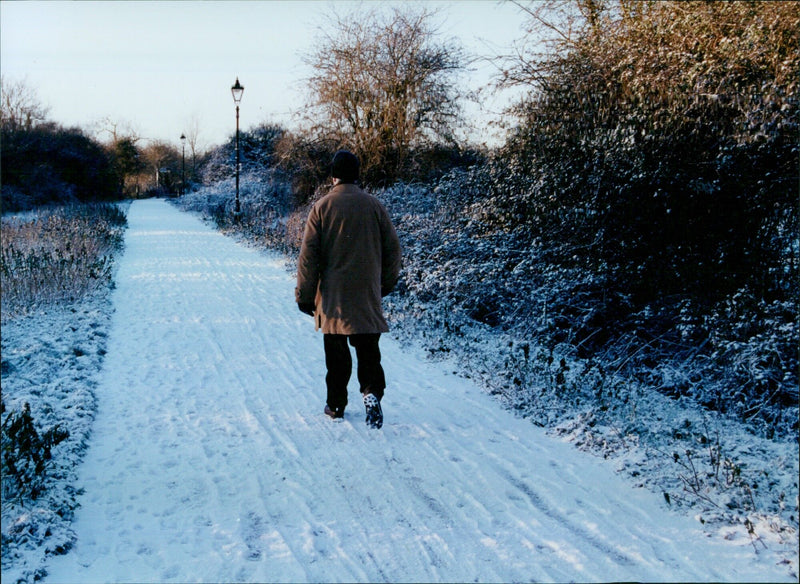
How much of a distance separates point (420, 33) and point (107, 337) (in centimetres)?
1327

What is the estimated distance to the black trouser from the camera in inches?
186

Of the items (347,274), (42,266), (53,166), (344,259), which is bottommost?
(42,266)

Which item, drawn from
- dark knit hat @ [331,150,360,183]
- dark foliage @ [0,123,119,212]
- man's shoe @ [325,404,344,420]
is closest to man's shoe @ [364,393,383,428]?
man's shoe @ [325,404,344,420]

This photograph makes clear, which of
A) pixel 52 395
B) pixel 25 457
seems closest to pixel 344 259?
pixel 25 457

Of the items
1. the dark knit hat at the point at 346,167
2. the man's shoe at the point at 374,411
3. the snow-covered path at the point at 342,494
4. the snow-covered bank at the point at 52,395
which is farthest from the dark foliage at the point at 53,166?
the man's shoe at the point at 374,411

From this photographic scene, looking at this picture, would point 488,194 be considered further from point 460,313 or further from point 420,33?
point 420,33

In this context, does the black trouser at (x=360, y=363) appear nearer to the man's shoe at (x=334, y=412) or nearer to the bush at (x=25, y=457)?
the man's shoe at (x=334, y=412)

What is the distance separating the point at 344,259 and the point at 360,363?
2.93ft

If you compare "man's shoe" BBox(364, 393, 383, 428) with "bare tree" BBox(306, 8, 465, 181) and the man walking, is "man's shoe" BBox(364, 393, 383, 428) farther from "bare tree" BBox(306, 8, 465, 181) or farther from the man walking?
"bare tree" BBox(306, 8, 465, 181)

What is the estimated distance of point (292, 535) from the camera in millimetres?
3156

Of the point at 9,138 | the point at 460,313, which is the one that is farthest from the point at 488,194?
the point at 9,138

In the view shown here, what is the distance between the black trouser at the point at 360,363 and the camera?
15.5 ft

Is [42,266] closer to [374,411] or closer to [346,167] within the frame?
[346,167]

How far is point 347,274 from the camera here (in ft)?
15.2
